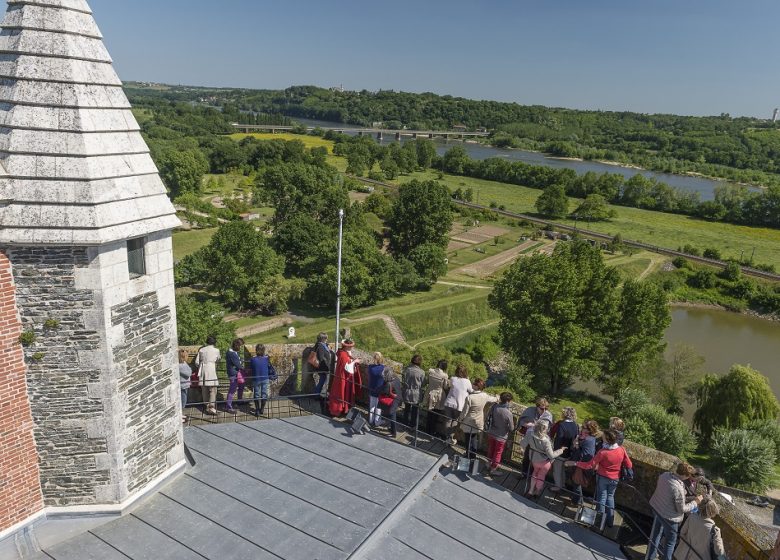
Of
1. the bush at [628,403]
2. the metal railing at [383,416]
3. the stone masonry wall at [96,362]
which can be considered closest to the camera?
the stone masonry wall at [96,362]

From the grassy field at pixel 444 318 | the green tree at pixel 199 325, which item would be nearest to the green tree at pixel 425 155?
the grassy field at pixel 444 318

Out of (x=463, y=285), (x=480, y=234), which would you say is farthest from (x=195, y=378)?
(x=480, y=234)

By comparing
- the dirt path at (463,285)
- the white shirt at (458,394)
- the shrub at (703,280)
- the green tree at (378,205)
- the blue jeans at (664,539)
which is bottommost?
the shrub at (703,280)

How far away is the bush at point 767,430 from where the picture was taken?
23470 mm

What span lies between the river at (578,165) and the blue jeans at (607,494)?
4387 inches

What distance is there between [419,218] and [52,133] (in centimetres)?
4701

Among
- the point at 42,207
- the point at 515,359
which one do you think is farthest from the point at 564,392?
the point at 42,207

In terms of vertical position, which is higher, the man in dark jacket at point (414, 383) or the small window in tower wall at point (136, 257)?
the small window in tower wall at point (136, 257)

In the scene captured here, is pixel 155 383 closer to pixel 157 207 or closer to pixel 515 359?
pixel 157 207

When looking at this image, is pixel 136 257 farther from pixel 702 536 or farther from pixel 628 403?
pixel 628 403

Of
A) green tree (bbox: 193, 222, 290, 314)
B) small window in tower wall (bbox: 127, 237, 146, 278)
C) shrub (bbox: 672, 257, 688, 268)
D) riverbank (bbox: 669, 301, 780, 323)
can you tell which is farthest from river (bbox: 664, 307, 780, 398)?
small window in tower wall (bbox: 127, 237, 146, 278)

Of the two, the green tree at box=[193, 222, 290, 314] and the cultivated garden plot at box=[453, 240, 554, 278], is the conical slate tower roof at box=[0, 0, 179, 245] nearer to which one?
the green tree at box=[193, 222, 290, 314]

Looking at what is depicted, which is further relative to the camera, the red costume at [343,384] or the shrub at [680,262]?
the shrub at [680,262]

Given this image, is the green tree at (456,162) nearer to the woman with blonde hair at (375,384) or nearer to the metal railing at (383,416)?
the metal railing at (383,416)
